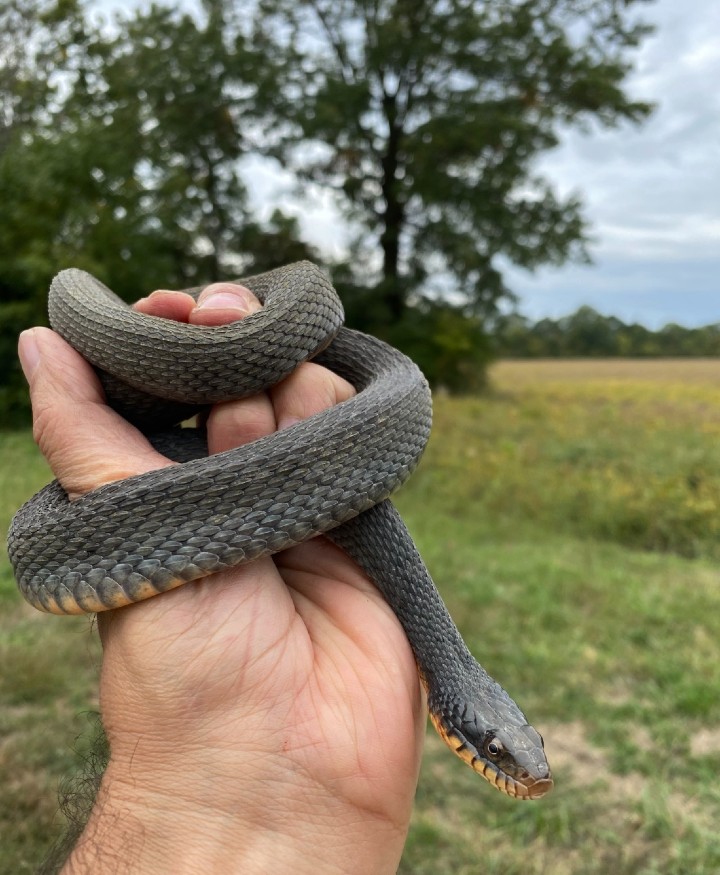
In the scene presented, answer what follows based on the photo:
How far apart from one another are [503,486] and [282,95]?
75.8 ft

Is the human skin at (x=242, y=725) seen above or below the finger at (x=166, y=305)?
below

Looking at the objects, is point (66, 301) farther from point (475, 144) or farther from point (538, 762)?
point (475, 144)

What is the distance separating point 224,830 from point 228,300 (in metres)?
2.27

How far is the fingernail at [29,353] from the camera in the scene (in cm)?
332

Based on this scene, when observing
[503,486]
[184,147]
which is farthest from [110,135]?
[503,486]

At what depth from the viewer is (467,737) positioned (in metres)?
3.03

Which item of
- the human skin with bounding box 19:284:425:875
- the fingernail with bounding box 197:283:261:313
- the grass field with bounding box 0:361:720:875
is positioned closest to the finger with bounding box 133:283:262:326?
the fingernail with bounding box 197:283:261:313

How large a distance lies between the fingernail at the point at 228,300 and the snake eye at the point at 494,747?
7.14ft

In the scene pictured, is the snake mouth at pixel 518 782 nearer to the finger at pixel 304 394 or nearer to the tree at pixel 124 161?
the finger at pixel 304 394

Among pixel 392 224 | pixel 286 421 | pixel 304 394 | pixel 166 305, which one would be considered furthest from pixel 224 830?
pixel 392 224

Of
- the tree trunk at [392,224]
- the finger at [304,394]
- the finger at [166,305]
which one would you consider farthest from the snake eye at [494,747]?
the tree trunk at [392,224]

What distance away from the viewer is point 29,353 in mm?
3350

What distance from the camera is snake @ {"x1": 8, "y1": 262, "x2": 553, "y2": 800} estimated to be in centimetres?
279

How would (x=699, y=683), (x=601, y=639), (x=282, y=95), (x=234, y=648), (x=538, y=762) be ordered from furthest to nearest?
(x=282, y=95), (x=601, y=639), (x=699, y=683), (x=538, y=762), (x=234, y=648)
